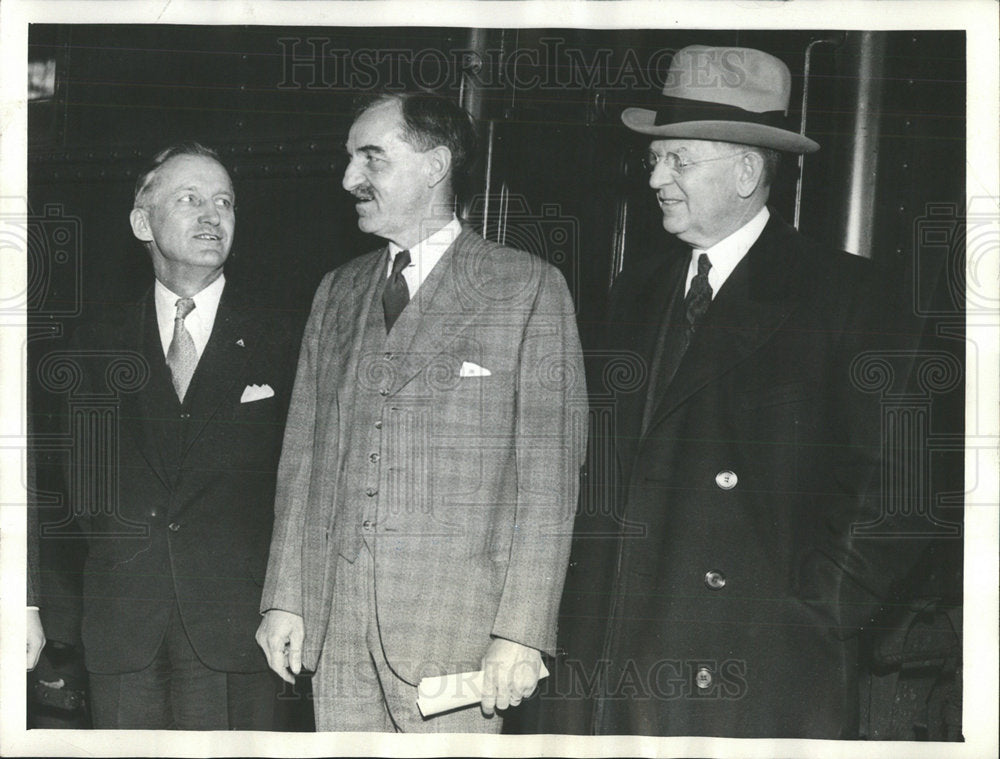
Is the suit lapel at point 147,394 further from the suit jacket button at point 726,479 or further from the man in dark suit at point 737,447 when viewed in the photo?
the suit jacket button at point 726,479

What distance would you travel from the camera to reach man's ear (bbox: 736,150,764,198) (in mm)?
2695

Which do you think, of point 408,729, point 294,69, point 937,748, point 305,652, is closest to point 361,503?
point 305,652

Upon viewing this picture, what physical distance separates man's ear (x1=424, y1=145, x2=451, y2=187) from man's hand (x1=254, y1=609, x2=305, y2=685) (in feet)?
3.63

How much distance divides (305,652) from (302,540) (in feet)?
0.90

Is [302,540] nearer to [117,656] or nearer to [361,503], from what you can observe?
[361,503]

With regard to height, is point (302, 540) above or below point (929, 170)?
below

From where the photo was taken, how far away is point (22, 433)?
2.83 metres

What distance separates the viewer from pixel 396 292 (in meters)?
2.72

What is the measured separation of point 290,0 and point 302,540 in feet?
4.43

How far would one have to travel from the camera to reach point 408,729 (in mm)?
2736

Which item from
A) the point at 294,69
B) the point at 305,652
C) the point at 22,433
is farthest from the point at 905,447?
the point at 22,433

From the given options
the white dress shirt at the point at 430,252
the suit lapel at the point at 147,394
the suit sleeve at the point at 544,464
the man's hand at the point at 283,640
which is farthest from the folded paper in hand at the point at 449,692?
the white dress shirt at the point at 430,252

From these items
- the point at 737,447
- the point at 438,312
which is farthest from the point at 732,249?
the point at 438,312

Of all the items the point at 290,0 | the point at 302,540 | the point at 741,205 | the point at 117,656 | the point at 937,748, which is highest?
the point at 290,0
